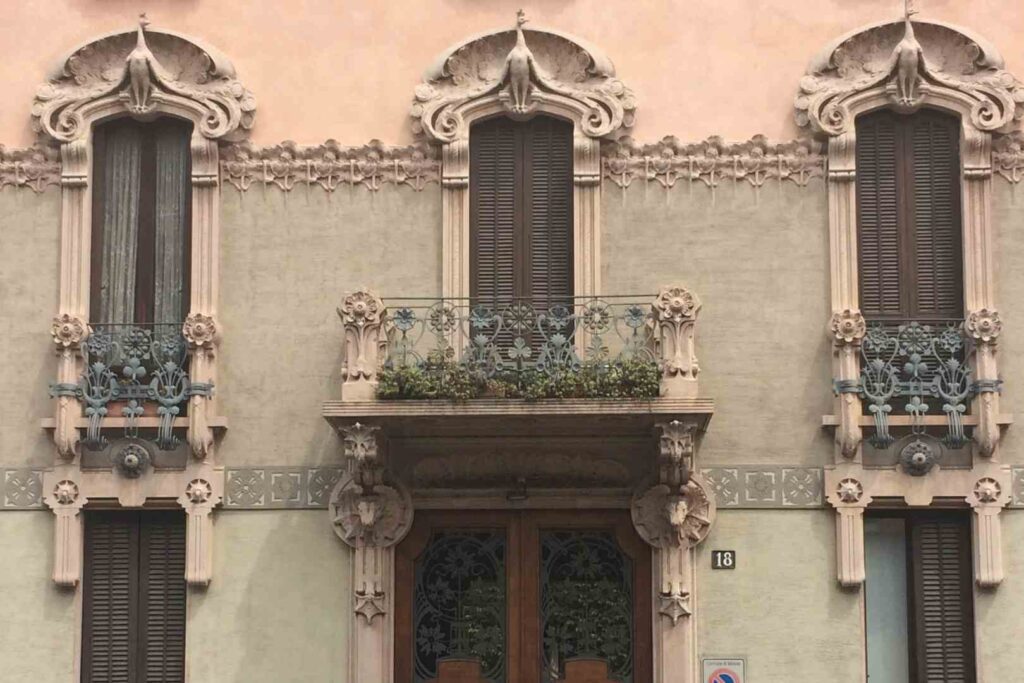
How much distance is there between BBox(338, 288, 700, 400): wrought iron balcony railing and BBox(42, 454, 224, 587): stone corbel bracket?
2.08 m

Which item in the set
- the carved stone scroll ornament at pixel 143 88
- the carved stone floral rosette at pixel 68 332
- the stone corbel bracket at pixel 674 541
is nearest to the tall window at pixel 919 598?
the stone corbel bracket at pixel 674 541

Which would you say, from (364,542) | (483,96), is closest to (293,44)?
(483,96)

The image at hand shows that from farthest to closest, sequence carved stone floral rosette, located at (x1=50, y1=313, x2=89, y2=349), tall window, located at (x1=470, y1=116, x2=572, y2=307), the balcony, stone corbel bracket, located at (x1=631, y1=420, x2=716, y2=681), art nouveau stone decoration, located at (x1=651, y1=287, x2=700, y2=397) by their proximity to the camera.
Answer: tall window, located at (x1=470, y1=116, x2=572, y2=307), carved stone floral rosette, located at (x1=50, y1=313, x2=89, y2=349), stone corbel bracket, located at (x1=631, y1=420, x2=716, y2=681), art nouveau stone decoration, located at (x1=651, y1=287, x2=700, y2=397), the balcony

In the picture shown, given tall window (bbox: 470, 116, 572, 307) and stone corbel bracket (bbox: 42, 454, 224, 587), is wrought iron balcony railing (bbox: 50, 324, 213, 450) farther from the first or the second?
tall window (bbox: 470, 116, 572, 307)

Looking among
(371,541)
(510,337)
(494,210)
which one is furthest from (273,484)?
(494,210)

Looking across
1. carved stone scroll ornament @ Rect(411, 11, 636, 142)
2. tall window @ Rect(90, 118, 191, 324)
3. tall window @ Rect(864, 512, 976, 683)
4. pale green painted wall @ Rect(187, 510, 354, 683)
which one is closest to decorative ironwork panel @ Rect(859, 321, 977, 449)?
tall window @ Rect(864, 512, 976, 683)

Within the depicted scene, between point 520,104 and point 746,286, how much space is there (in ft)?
9.98

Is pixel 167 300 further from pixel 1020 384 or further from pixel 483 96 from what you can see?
pixel 1020 384

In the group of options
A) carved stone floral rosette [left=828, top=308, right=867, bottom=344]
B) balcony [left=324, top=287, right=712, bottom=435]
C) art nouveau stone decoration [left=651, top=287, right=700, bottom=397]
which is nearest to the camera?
balcony [left=324, top=287, right=712, bottom=435]

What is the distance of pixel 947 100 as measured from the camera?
2181 cm

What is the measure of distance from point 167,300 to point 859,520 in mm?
7541

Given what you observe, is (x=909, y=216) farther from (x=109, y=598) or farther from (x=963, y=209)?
(x=109, y=598)

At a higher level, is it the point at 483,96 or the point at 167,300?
the point at 483,96

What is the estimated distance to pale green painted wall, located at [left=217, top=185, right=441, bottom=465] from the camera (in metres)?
21.8
